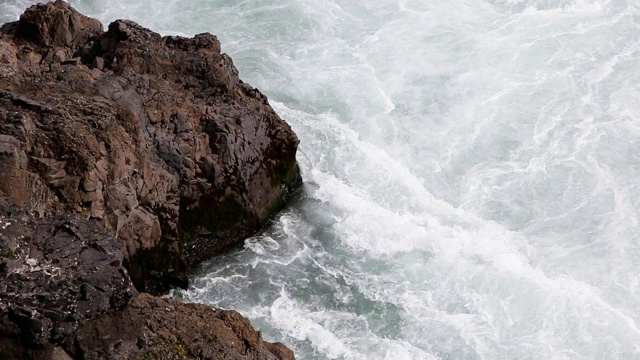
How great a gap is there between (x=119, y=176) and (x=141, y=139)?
168 cm

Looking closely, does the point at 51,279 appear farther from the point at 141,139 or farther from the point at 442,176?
the point at 442,176

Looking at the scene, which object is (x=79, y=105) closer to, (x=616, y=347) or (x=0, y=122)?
(x=0, y=122)

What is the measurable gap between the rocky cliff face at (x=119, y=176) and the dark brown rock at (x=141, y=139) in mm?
45

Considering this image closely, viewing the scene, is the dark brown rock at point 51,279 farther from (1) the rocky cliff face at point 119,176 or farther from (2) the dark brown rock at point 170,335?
(2) the dark brown rock at point 170,335

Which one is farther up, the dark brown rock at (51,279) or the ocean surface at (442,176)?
the dark brown rock at (51,279)

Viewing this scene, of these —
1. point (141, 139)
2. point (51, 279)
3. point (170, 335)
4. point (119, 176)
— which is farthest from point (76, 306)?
point (141, 139)

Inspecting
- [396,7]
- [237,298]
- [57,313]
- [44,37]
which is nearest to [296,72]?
[396,7]

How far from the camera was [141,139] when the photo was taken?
27.3m

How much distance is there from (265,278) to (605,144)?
15.5 meters

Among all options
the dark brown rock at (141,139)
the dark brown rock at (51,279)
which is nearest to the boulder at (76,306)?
the dark brown rock at (51,279)

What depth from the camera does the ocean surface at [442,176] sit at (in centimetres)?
2769

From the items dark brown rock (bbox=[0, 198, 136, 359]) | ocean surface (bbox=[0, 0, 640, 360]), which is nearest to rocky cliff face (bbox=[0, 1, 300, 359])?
dark brown rock (bbox=[0, 198, 136, 359])

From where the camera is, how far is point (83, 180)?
24.9m

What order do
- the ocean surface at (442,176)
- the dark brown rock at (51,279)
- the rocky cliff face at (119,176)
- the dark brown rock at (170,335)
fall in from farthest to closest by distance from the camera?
the ocean surface at (442,176)
the dark brown rock at (170,335)
the rocky cliff face at (119,176)
the dark brown rock at (51,279)
